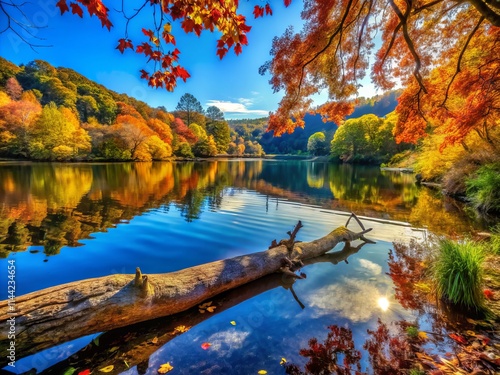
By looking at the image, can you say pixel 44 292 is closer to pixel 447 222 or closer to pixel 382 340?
pixel 382 340

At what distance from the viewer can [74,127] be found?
43438mm

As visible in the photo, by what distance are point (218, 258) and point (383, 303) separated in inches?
153

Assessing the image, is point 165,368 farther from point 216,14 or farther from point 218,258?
point 216,14

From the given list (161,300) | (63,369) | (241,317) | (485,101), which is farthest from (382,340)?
(485,101)

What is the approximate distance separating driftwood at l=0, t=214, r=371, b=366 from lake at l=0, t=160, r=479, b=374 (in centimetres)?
27

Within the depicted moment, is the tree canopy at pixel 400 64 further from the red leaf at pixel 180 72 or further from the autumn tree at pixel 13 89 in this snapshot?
the autumn tree at pixel 13 89

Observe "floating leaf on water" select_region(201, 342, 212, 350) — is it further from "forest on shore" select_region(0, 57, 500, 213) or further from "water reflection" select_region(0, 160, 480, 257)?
"forest on shore" select_region(0, 57, 500, 213)

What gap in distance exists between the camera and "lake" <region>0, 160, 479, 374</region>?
3.16 m

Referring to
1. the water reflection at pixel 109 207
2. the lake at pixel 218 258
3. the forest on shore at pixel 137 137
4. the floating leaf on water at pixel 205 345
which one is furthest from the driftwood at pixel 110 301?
the forest on shore at pixel 137 137

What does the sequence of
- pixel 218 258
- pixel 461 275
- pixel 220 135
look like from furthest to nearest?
pixel 220 135
pixel 218 258
pixel 461 275

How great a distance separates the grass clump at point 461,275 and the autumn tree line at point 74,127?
164 feet

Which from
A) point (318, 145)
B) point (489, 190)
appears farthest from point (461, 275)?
point (318, 145)

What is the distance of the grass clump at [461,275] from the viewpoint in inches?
156

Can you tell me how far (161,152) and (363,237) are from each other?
168ft
